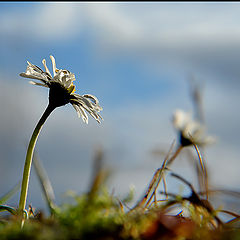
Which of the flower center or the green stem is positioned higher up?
the flower center

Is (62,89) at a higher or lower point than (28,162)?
higher

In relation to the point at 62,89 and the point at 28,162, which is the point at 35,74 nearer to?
the point at 62,89

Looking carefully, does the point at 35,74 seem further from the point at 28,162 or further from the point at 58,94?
the point at 28,162

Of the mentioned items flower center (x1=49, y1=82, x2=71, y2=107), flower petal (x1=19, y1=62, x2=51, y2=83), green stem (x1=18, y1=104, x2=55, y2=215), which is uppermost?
flower petal (x1=19, y1=62, x2=51, y2=83)

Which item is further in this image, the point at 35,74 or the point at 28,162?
the point at 35,74

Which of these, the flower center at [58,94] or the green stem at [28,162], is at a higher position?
the flower center at [58,94]

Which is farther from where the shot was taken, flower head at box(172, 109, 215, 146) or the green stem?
flower head at box(172, 109, 215, 146)

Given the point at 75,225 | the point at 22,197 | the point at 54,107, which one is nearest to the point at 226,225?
the point at 75,225

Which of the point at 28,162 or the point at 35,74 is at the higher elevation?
the point at 35,74

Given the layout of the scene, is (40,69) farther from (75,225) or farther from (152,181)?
(75,225)

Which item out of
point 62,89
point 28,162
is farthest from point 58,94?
point 28,162

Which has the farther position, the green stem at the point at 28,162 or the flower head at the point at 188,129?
the flower head at the point at 188,129
